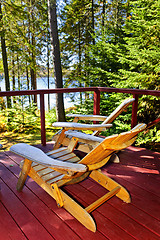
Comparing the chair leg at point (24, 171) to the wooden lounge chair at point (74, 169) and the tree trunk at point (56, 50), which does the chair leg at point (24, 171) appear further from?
the tree trunk at point (56, 50)

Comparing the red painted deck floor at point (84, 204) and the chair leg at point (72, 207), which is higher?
the chair leg at point (72, 207)

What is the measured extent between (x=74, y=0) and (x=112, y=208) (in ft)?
44.0

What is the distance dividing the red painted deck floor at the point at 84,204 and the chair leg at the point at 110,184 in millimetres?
59

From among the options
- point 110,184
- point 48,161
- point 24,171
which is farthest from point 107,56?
point 48,161

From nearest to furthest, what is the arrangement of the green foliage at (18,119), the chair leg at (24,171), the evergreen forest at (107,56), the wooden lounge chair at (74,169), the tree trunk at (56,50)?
the wooden lounge chair at (74,169) < the chair leg at (24,171) < the evergreen forest at (107,56) < the green foliage at (18,119) < the tree trunk at (56,50)

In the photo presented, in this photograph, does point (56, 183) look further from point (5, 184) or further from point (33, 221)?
point (5, 184)

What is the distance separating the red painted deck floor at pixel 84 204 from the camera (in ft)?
5.03

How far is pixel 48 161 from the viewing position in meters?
1.56

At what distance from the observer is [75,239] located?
4.85 feet

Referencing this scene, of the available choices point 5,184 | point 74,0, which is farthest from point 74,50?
point 5,184

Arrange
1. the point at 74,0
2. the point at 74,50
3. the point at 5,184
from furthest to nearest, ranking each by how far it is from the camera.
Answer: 1. the point at 74,50
2. the point at 74,0
3. the point at 5,184

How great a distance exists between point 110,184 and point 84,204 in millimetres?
358

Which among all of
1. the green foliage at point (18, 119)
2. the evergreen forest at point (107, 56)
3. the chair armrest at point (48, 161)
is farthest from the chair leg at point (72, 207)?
the green foliage at point (18, 119)

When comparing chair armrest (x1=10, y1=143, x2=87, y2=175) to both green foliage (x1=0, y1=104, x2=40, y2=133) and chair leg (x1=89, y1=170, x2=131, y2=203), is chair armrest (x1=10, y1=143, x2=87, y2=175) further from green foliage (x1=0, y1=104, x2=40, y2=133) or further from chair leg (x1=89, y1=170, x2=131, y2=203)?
green foliage (x1=0, y1=104, x2=40, y2=133)
